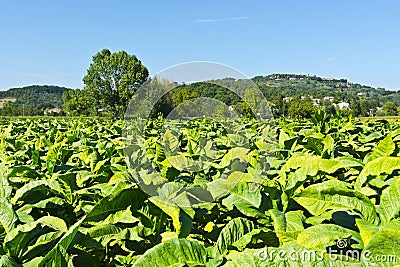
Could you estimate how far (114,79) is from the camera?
6247 centimetres

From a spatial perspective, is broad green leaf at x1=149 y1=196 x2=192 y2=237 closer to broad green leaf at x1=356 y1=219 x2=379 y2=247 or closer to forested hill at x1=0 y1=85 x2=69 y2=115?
broad green leaf at x1=356 y1=219 x2=379 y2=247

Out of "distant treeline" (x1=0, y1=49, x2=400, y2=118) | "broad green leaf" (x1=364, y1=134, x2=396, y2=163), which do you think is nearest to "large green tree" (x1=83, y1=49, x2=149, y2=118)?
"distant treeline" (x1=0, y1=49, x2=400, y2=118)

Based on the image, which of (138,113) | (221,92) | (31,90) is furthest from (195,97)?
(31,90)

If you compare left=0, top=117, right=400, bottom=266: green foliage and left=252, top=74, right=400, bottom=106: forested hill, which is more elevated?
left=252, top=74, right=400, bottom=106: forested hill

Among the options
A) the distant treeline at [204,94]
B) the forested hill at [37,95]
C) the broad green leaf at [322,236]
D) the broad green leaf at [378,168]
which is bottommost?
the broad green leaf at [322,236]

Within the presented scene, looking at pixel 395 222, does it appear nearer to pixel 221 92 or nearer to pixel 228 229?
pixel 228 229

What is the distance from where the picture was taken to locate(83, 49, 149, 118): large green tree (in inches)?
2227

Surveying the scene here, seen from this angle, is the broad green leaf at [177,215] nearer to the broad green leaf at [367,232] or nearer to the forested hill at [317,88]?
the broad green leaf at [367,232]

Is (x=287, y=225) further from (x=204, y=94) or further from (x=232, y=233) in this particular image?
(x=204, y=94)

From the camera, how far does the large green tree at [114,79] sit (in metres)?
56.6

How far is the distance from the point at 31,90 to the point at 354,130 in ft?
471

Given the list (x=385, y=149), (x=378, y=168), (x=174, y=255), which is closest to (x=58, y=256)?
(x=174, y=255)

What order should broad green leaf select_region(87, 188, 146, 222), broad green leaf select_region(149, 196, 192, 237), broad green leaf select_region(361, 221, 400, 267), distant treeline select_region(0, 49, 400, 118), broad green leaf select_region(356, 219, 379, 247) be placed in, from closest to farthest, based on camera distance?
1. broad green leaf select_region(361, 221, 400, 267)
2. broad green leaf select_region(356, 219, 379, 247)
3. broad green leaf select_region(149, 196, 192, 237)
4. broad green leaf select_region(87, 188, 146, 222)
5. distant treeline select_region(0, 49, 400, 118)

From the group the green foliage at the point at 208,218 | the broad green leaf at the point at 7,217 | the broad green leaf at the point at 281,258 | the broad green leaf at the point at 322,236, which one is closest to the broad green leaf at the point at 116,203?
the green foliage at the point at 208,218
